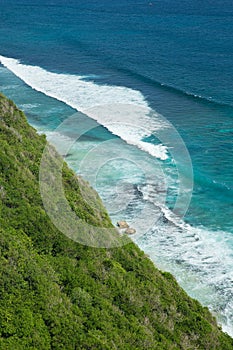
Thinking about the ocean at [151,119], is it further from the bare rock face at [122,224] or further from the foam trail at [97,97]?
the bare rock face at [122,224]

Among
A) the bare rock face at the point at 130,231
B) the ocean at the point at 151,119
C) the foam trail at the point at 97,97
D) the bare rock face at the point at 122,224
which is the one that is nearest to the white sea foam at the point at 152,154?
the foam trail at the point at 97,97

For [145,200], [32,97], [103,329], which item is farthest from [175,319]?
[32,97]

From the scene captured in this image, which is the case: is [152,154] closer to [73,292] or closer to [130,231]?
[130,231]

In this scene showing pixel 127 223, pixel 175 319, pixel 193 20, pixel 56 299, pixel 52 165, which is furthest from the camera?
pixel 193 20

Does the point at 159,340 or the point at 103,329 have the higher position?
the point at 103,329

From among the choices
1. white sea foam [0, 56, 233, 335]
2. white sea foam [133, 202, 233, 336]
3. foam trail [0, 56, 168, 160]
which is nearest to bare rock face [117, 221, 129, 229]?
white sea foam [133, 202, 233, 336]

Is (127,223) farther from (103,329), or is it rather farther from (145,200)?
(103,329)
